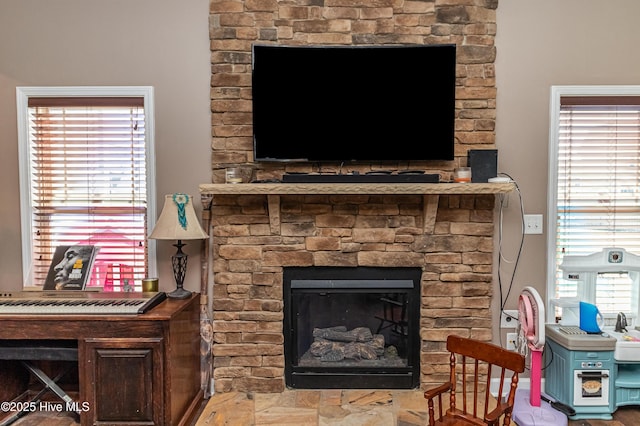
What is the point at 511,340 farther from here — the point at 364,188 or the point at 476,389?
the point at 364,188

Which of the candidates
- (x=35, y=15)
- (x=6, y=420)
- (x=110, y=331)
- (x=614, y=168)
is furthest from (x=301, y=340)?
(x=35, y=15)

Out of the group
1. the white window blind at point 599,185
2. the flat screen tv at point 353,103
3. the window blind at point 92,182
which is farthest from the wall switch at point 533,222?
the window blind at point 92,182

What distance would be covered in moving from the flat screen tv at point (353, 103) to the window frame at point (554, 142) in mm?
680

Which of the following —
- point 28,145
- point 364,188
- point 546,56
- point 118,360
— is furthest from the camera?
point 28,145

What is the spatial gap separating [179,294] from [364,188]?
1.27 meters

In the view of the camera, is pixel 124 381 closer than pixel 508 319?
Yes

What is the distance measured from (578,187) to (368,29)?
169 cm

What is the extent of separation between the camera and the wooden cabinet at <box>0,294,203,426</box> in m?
2.45

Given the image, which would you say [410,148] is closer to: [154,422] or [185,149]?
[185,149]

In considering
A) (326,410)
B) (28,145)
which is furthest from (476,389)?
(28,145)

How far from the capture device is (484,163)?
2846 mm

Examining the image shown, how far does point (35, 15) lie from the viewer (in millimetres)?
3008

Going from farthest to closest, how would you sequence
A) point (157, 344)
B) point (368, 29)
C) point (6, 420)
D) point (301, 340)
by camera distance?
1. point (301, 340)
2. point (368, 29)
3. point (6, 420)
4. point (157, 344)

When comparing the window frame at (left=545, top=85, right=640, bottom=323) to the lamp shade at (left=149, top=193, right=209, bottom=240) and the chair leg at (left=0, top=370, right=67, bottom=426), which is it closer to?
the lamp shade at (left=149, top=193, right=209, bottom=240)
